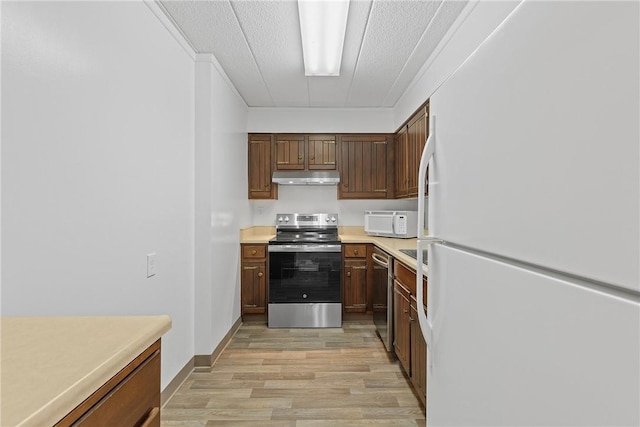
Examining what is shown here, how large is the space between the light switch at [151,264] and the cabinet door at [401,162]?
2665 mm

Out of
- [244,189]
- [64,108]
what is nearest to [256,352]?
[244,189]

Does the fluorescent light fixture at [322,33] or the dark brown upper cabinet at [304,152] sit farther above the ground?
the fluorescent light fixture at [322,33]

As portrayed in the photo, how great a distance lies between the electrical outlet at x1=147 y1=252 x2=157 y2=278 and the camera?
2.18 meters

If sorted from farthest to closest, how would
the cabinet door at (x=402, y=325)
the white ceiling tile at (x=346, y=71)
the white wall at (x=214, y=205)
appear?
the white wall at (x=214, y=205) → the cabinet door at (x=402, y=325) → the white ceiling tile at (x=346, y=71)

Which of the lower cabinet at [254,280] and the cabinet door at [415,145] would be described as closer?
the cabinet door at [415,145]

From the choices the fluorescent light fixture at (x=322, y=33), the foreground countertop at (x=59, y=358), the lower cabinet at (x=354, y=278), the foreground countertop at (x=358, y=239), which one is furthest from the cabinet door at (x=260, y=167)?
the foreground countertop at (x=59, y=358)

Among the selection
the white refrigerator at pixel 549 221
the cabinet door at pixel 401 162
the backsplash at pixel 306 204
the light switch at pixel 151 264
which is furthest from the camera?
the backsplash at pixel 306 204

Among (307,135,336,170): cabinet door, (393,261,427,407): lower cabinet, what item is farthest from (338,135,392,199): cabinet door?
(393,261,427,407): lower cabinet

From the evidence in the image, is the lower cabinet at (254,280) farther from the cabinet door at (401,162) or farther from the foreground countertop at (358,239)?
the cabinet door at (401,162)

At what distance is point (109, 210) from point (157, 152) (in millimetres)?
648

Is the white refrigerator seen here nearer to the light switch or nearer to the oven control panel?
the light switch

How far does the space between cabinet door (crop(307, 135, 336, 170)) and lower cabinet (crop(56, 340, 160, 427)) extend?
3.83 meters

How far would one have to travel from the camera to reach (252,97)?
425 cm

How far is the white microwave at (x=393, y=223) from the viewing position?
4.16m
